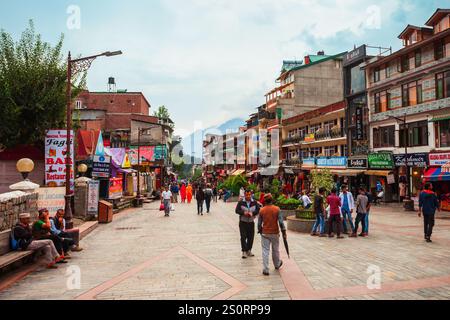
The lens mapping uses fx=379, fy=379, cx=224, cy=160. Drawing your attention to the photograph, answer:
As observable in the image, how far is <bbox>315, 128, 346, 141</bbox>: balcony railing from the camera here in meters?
36.8

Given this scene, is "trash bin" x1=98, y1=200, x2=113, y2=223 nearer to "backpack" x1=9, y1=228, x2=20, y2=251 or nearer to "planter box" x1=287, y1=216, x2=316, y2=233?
"planter box" x1=287, y1=216, x2=316, y2=233

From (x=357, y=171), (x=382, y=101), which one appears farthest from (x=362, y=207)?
(x=382, y=101)

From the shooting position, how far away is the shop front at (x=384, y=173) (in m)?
28.4

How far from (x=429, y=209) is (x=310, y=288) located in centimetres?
613

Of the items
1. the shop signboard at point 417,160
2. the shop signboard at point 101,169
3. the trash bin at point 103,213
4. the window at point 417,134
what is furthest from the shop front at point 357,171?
the trash bin at point 103,213

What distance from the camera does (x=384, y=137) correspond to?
100ft

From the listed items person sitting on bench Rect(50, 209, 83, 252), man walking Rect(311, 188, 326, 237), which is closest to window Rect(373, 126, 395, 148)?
man walking Rect(311, 188, 326, 237)

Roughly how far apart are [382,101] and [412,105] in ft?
12.3

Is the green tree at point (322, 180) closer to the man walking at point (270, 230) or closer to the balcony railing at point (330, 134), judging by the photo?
the man walking at point (270, 230)

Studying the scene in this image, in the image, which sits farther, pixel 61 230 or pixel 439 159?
pixel 439 159

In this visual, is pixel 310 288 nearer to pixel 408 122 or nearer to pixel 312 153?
pixel 408 122

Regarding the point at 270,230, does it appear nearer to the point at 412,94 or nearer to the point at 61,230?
the point at 61,230

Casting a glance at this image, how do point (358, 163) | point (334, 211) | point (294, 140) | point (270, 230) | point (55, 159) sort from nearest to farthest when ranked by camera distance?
point (270, 230) → point (334, 211) → point (55, 159) → point (358, 163) → point (294, 140)

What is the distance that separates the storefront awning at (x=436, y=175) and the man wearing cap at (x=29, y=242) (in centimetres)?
2138
